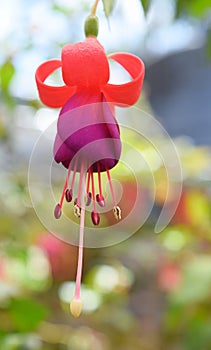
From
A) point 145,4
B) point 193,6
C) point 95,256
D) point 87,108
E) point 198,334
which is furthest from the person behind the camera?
point 95,256

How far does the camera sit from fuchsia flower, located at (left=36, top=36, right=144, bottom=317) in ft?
1.87

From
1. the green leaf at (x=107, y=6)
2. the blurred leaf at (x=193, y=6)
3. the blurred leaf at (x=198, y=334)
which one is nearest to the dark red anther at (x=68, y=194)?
the green leaf at (x=107, y=6)

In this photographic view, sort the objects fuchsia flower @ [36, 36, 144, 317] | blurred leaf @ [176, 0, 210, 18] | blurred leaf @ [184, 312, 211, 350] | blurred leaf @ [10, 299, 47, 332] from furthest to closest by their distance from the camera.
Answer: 1. blurred leaf @ [184, 312, 211, 350]
2. blurred leaf @ [10, 299, 47, 332]
3. blurred leaf @ [176, 0, 210, 18]
4. fuchsia flower @ [36, 36, 144, 317]

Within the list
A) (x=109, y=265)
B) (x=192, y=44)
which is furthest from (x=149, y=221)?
(x=192, y=44)

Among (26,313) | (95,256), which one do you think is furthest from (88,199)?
(95,256)

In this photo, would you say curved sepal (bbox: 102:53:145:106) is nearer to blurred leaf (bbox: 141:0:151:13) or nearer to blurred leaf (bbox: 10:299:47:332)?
blurred leaf (bbox: 141:0:151:13)

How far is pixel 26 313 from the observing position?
1136 mm

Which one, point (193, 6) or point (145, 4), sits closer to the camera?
point (145, 4)

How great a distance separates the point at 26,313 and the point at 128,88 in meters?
0.65

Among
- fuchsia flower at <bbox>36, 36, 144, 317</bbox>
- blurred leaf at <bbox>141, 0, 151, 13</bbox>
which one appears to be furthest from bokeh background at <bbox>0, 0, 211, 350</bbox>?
fuchsia flower at <bbox>36, 36, 144, 317</bbox>

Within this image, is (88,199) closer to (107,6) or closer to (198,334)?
(107,6)

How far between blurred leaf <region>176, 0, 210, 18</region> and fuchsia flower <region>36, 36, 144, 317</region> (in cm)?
40

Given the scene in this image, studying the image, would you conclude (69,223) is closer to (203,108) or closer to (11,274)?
(11,274)

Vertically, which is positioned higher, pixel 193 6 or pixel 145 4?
pixel 193 6
